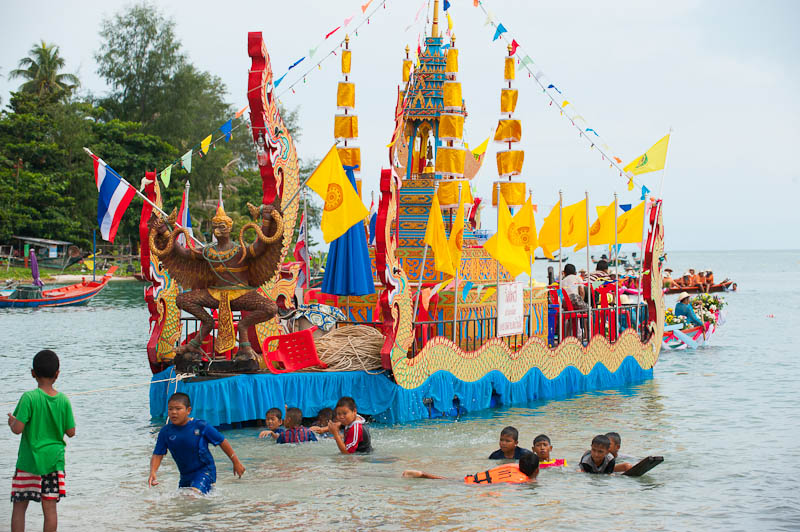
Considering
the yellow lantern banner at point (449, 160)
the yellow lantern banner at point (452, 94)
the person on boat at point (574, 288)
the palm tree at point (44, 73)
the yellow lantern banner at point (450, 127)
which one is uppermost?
the palm tree at point (44, 73)

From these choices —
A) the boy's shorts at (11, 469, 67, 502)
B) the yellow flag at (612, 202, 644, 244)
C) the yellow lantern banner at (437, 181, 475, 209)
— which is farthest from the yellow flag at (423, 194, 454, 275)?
the boy's shorts at (11, 469, 67, 502)

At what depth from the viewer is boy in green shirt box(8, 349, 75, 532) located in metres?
7.83

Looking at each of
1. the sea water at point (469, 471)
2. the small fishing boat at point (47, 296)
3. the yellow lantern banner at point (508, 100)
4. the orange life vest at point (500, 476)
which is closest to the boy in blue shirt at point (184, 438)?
the sea water at point (469, 471)

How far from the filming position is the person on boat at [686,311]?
29.7 m

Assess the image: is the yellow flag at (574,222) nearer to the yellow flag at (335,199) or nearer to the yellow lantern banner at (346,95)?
the yellow lantern banner at (346,95)

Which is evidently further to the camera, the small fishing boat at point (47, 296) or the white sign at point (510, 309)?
the small fishing boat at point (47, 296)

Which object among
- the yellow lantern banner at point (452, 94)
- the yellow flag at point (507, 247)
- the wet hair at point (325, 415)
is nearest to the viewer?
the wet hair at point (325, 415)

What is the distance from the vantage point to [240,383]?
13.4 metres

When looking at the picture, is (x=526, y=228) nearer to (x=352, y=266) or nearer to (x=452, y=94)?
(x=452, y=94)

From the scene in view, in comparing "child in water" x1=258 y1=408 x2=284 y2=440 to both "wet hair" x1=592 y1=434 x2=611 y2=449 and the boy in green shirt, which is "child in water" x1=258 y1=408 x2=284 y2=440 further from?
the boy in green shirt

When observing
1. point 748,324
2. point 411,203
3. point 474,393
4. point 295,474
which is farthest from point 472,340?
point 748,324

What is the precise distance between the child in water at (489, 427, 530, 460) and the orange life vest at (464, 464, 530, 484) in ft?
1.00

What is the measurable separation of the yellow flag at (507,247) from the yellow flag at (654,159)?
4.20 meters

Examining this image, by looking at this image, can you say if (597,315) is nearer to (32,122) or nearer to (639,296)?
(639,296)
